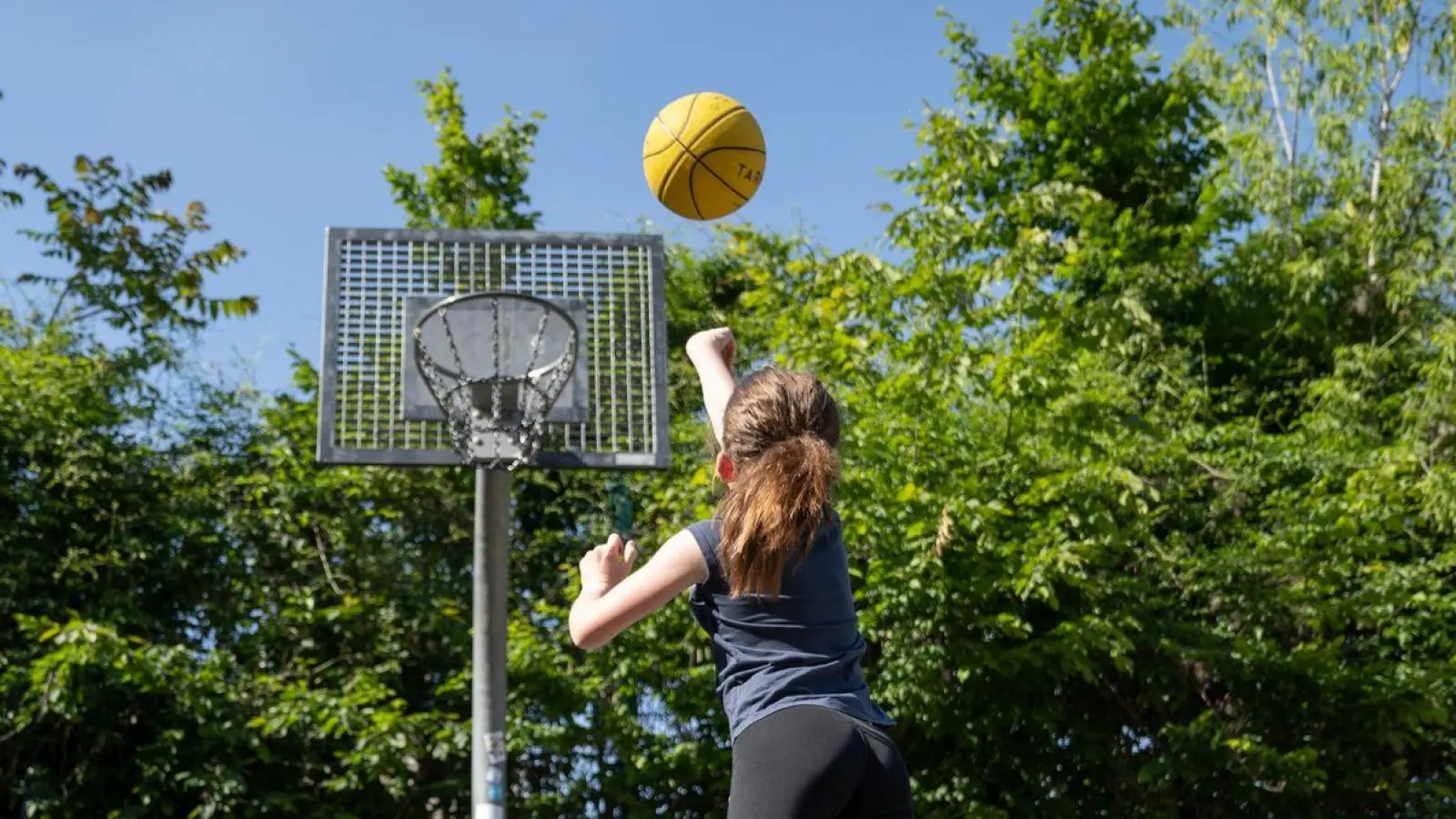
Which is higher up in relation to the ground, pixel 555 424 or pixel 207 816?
pixel 555 424

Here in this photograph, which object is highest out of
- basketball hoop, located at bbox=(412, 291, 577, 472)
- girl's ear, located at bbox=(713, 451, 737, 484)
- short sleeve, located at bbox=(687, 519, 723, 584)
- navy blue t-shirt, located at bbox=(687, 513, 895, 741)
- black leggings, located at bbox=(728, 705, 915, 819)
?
basketball hoop, located at bbox=(412, 291, 577, 472)

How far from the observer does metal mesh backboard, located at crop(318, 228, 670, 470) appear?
8633 mm

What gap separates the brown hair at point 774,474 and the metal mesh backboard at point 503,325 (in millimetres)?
5857

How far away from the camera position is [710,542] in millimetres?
2557

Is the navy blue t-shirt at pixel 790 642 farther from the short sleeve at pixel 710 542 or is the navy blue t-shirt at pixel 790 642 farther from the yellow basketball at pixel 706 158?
the yellow basketball at pixel 706 158

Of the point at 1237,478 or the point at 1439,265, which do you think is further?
the point at 1439,265

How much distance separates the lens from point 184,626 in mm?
10859

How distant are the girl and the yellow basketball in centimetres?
335

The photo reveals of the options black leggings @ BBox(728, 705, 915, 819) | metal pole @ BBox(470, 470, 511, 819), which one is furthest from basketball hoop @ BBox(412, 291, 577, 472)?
black leggings @ BBox(728, 705, 915, 819)

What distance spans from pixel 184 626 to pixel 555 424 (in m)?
3.68

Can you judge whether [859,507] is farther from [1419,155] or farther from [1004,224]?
[1419,155]

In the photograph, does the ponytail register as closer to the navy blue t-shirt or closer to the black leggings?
the navy blue t-shirt

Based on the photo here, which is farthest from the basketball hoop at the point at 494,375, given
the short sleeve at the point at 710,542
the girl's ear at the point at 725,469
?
the short sleeve at the point at 710,542

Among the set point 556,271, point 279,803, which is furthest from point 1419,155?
point 279,803
